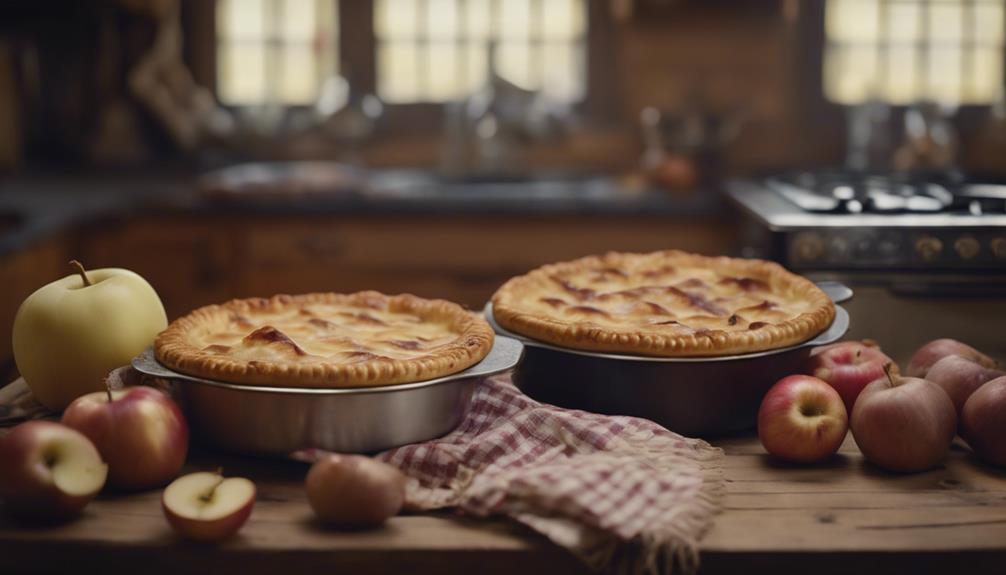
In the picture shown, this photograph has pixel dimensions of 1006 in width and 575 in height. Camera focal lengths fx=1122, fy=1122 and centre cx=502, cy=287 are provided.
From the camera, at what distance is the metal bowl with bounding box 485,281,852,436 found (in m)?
1.42

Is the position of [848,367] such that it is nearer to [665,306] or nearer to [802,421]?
[802,421]

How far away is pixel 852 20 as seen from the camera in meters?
4.31

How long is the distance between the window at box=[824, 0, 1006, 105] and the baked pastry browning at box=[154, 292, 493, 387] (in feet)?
10.1

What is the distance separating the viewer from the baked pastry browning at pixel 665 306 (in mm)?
1434

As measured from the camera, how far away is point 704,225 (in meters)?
3.44

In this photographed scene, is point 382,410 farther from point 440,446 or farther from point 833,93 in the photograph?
point 833,93

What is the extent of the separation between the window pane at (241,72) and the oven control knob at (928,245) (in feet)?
9.23

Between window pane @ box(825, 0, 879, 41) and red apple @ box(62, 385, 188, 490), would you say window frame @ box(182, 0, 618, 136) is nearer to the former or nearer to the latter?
window pane @ box(825, 0, 879, 41)

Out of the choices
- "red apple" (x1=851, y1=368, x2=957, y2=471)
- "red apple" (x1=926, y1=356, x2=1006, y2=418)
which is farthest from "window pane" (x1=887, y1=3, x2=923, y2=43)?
"red apple" (x1=851, y1=368, x2=957, y2=471)

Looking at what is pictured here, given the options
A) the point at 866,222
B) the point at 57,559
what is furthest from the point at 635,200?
the point at 57,559

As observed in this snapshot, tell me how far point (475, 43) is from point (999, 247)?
8.23 ft

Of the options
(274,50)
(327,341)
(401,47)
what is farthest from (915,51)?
(327,341)

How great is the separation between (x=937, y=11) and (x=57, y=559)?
407cm

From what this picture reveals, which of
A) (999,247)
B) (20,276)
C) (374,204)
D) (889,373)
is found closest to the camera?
(889,373)
